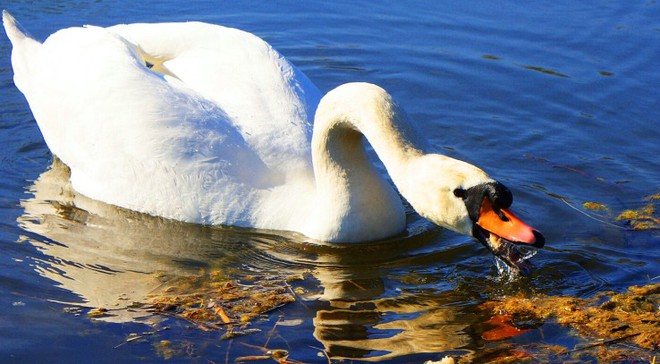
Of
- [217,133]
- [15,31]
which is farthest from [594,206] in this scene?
[15,31]

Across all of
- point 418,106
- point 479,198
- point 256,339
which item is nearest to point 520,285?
point 479,198

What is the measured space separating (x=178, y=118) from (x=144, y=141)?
1.04 feet

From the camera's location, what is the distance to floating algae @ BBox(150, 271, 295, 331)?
6.91 meters

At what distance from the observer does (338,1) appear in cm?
1473

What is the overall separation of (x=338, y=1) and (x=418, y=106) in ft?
12.3

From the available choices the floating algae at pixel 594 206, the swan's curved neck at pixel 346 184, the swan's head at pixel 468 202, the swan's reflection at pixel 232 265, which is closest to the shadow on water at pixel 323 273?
the swan's reflection at pixel 232 265

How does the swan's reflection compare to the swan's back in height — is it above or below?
below

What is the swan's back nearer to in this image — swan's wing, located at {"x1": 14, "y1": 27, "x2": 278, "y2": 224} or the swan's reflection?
swan's wing, located at {"x1": 14, "y1": 27, "x2": 278, "y2": 224}

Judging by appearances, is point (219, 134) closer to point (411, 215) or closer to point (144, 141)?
point (144, 141)

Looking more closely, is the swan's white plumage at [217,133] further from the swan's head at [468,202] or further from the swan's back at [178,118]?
the swan's head at [468,202]

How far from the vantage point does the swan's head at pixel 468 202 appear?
21.1ft

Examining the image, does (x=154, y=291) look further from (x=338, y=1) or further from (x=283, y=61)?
(x=338, y=1)

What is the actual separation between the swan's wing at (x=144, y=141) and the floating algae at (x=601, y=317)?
7.49ft

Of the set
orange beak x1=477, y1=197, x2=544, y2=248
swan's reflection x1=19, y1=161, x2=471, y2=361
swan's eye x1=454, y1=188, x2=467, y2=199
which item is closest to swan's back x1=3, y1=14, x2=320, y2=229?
swan's reflection x1=19, y1=161, x2=471, y2=361
